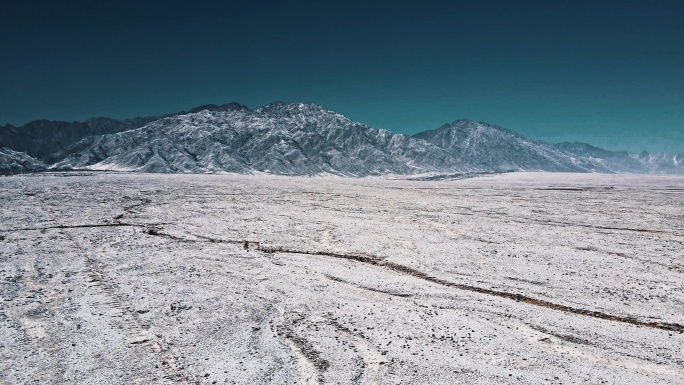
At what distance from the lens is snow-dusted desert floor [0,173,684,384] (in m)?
5.87

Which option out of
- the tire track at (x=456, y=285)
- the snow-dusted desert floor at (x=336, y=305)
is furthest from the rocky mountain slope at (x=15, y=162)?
the tire track at (x=456, y=285)

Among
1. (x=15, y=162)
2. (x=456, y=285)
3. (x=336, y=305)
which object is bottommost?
(x=336, y=305)

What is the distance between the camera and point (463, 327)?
23.9 ft

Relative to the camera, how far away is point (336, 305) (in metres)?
8.21

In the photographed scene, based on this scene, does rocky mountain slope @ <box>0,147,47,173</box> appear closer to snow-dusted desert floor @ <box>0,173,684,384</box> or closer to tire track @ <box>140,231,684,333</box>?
snow-dusted desert floor @ <box>0,173,684,384</box>

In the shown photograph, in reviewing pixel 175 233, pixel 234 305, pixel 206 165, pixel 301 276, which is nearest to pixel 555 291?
pixel 301 276

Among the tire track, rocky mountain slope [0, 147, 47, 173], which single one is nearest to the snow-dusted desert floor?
the tire track

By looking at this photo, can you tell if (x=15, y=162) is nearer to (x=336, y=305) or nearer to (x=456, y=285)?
(x=336, y=305)

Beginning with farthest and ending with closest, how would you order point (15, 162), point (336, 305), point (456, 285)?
point (15, 162), point (456, 285), point (336, 305)

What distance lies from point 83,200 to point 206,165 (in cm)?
15652

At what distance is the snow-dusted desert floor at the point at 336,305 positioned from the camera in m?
5.87

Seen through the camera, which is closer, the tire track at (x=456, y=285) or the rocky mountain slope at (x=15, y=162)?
the tire track at (x=456, y=285)

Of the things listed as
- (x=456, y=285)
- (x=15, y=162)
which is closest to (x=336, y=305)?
(x=456, y=285)

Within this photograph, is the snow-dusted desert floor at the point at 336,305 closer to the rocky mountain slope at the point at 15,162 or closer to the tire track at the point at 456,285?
the tire track at the point at 456,285
